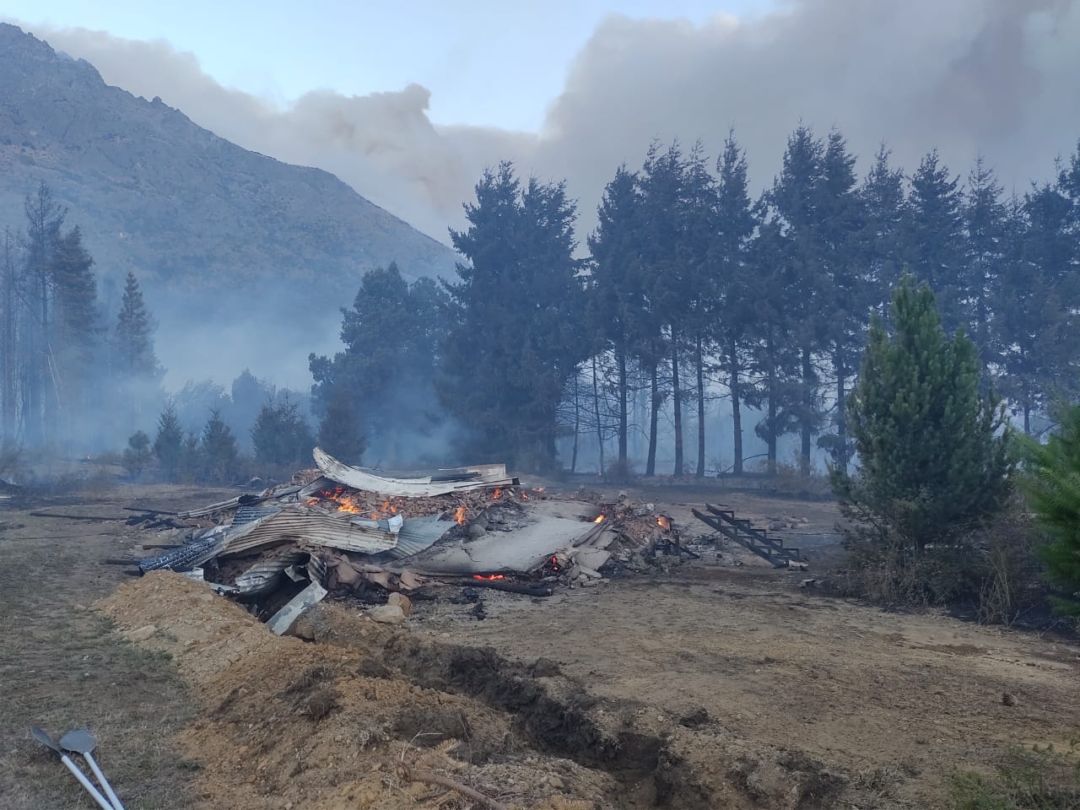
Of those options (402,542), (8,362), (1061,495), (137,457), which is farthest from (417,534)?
(8,362)

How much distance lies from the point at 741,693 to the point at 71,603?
999 cm

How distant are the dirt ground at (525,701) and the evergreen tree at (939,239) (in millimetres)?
25697

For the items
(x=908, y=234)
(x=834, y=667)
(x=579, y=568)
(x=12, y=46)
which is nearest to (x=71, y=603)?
(x=579, y=568)

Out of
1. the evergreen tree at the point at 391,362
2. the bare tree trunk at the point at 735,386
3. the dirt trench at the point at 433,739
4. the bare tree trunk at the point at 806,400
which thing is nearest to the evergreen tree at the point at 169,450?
the evergreen tree at the point at 391,362

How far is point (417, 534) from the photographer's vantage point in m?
15.7

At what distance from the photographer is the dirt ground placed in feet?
17.5

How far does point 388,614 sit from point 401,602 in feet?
2.34

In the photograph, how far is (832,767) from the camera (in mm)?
5664

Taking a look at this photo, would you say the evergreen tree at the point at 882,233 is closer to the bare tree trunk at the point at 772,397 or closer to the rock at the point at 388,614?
the bare tree trunk at the point at 772,397

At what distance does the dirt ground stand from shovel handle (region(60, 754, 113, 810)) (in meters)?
0.12

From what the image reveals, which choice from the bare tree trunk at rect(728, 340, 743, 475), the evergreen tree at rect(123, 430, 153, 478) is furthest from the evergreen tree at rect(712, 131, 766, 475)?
the evergreen tree at rect(123, 430, 153, 478)

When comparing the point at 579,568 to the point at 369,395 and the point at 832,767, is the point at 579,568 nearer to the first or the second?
the point at 832,767

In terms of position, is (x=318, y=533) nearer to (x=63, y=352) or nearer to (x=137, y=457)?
(x=137, y=457)

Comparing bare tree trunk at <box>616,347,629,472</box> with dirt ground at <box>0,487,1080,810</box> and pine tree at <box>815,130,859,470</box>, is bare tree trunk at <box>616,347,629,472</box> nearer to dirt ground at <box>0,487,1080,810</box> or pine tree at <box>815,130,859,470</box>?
pine tree at <box>815,130,859,470</box>
